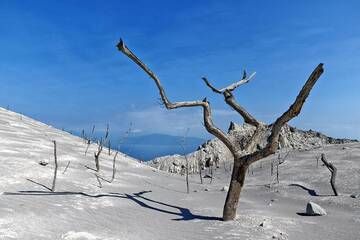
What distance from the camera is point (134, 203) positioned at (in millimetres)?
11688

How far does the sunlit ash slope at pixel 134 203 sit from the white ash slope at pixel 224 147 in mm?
10776

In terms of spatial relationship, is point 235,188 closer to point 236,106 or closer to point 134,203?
point 236,106

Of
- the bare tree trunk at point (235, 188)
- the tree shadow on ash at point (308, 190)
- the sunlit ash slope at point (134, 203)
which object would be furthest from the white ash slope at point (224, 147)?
the bare tree trunk at point (235, 188)

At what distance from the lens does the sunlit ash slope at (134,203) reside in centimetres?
878

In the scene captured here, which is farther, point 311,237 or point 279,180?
point 279,180

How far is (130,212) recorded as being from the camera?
10.6 meters

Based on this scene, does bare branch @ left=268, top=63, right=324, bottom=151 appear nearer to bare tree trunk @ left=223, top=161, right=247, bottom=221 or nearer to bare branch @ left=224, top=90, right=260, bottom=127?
bare tree trunk @ left=223, top=161, right=247, bottom=221

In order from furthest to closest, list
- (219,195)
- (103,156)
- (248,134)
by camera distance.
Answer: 1. (248,134)
2. (103,156)
3. (219,195)

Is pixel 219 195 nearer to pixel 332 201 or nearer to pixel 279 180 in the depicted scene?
pixel 332 201

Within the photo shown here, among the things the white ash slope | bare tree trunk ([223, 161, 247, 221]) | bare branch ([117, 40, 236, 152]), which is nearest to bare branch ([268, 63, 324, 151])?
bare tree trunk ([223, 161, 247, 221])

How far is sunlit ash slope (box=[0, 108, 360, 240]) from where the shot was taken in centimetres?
878

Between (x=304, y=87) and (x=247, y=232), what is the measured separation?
10.2ft

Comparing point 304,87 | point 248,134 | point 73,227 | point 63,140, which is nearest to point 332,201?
point 304,87

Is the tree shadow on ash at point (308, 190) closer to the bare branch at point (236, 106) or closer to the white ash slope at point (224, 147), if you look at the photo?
the bare branch at point (236, 106)
